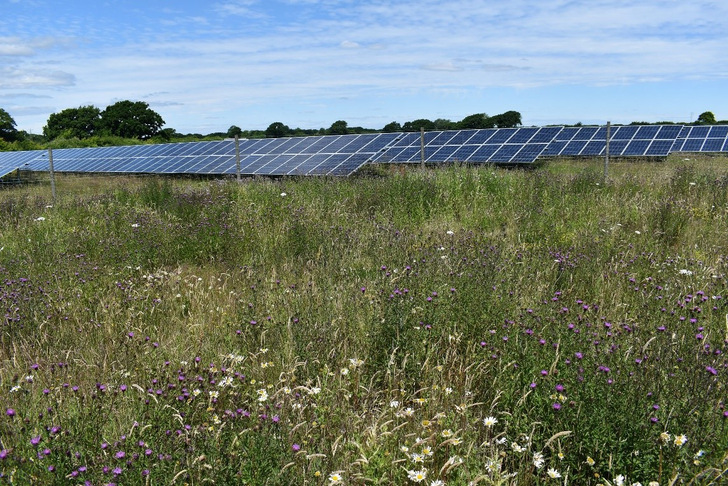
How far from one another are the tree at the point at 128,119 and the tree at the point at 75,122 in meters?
1.42

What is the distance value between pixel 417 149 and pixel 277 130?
108 feet

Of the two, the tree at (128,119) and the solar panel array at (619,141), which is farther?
the tree at (128,119)

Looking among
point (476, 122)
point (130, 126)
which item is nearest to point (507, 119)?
point (476, 122)

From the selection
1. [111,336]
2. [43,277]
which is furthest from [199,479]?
[43,277]

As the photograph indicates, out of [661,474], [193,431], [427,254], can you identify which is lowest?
[661,474]

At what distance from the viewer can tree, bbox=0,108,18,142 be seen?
48.9 meters

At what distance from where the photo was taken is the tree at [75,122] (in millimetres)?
53938

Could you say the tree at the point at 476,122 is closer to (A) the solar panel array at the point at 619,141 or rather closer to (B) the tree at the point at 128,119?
(A) the solar panel array at the point at 619,141

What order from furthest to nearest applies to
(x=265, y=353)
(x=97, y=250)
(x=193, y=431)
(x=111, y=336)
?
(x=97, y=250) → (x=111, y=336) → (x=265, y=353) → (x=193, y=431)

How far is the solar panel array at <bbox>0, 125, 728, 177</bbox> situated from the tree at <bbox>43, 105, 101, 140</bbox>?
32.1 m

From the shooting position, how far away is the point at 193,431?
2340 mm

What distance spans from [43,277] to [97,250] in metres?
1.09

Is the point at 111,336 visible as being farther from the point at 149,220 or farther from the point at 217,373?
the point at 149,220

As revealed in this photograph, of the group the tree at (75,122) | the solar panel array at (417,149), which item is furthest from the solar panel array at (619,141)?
the tree at (75,122)
